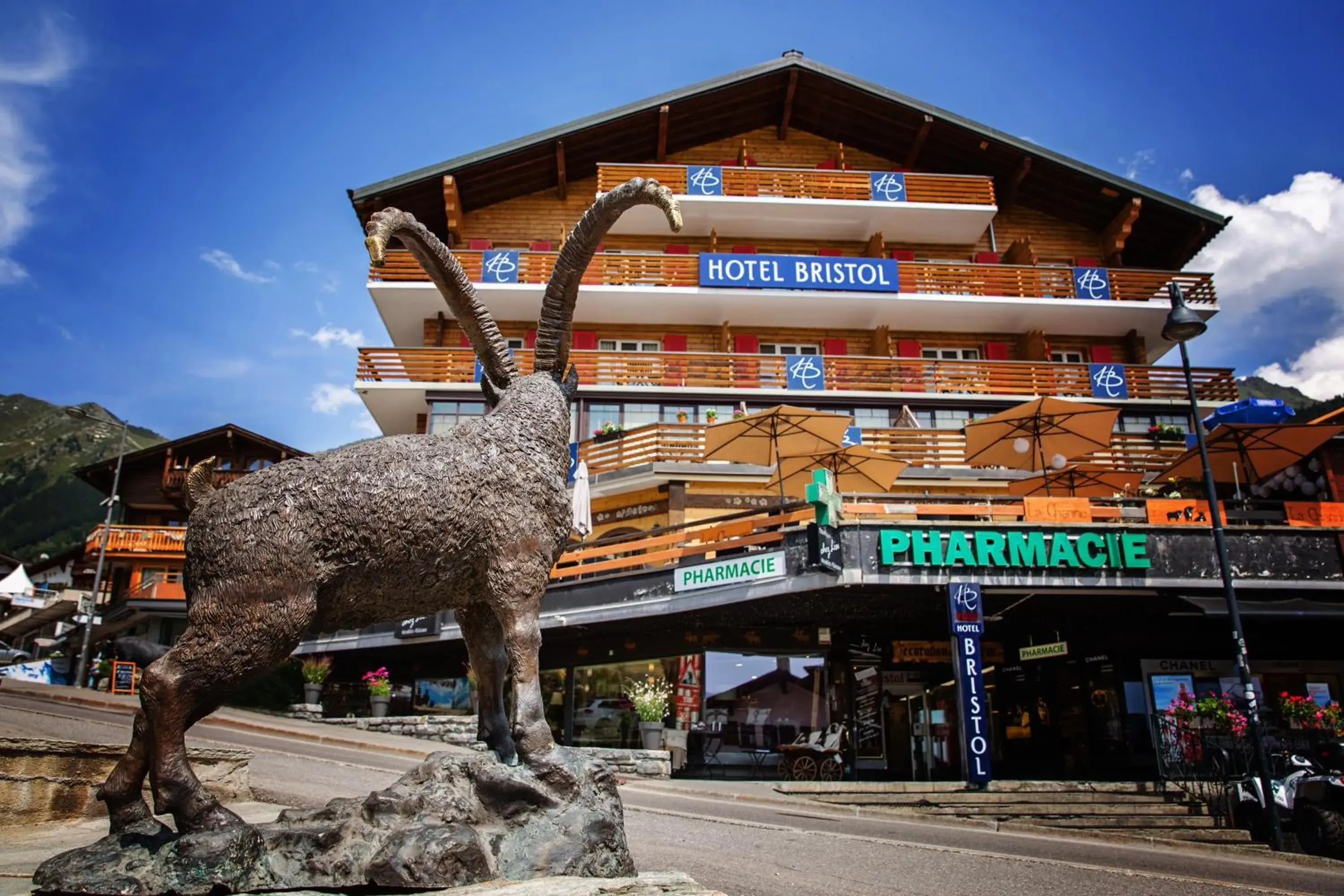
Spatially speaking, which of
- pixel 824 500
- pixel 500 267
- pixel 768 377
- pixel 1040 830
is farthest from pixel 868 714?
Answer: pixel 500 267

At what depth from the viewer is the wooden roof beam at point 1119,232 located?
91.9 feet

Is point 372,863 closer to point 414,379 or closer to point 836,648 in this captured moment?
point 836,648

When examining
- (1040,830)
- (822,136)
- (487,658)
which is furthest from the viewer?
(822,136)

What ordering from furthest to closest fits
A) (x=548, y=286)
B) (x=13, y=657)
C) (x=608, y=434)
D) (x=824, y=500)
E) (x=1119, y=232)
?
(x=13, y=657)
(x=1119, y=232)
(x=608, y=434)
(x=824, y=500)
(x=548, y=286)

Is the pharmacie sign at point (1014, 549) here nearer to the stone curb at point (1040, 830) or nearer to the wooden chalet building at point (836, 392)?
the wooden chalet building at point (836, 392)

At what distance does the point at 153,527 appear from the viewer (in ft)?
118

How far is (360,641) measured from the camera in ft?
68.6

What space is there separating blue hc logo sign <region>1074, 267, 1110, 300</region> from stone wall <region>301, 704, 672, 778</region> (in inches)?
757

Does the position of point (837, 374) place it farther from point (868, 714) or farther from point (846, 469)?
point (868, 714)

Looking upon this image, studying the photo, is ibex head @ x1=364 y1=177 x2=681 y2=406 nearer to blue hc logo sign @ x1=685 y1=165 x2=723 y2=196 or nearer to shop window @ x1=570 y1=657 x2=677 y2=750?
shop window @ x1=570 y1=657 x2=677 y2=750

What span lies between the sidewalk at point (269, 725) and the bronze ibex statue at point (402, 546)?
33.1 feet

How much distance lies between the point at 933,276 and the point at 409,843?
84.9 feet

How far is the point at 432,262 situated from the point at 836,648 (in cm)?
1607

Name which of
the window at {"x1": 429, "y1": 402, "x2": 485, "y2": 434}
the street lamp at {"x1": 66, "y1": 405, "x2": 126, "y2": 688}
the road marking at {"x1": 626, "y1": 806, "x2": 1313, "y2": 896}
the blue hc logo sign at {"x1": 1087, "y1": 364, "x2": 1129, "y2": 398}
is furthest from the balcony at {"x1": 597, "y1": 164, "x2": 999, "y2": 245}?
the road marking at {"x1": 626, "y1": 806, "x2": 1313, "y2": 896}
